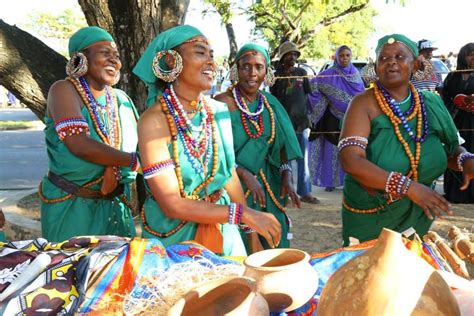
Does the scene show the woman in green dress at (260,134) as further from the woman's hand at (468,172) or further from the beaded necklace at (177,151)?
the woman's hand at (468,172)

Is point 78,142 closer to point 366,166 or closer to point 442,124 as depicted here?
point 366,166

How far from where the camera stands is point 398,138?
9.78ft

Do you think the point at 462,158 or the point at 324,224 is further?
the point at 324,224

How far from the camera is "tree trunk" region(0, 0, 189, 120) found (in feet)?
14.2

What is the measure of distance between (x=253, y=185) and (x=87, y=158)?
999mm

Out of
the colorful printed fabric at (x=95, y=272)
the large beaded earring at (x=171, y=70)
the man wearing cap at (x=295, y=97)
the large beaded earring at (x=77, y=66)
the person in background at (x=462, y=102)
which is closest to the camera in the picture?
the colorful printed fabric at (x=95, y=272)

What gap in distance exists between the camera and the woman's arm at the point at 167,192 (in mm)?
2209

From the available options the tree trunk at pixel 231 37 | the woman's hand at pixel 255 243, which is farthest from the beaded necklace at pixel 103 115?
the tree trunk at pixel 231 37

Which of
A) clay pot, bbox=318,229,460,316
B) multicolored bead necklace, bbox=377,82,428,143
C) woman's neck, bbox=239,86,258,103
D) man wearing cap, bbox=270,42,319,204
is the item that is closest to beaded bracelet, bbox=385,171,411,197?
multicolored bead necklace, bbox=377,82,428,143

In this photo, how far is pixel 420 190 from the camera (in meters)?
2.55

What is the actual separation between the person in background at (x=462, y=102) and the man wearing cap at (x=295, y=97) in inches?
69.7

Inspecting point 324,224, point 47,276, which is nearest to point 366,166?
point 47,276

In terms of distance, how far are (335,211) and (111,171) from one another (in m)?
4.12

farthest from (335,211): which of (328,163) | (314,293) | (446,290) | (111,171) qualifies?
(446,290)
